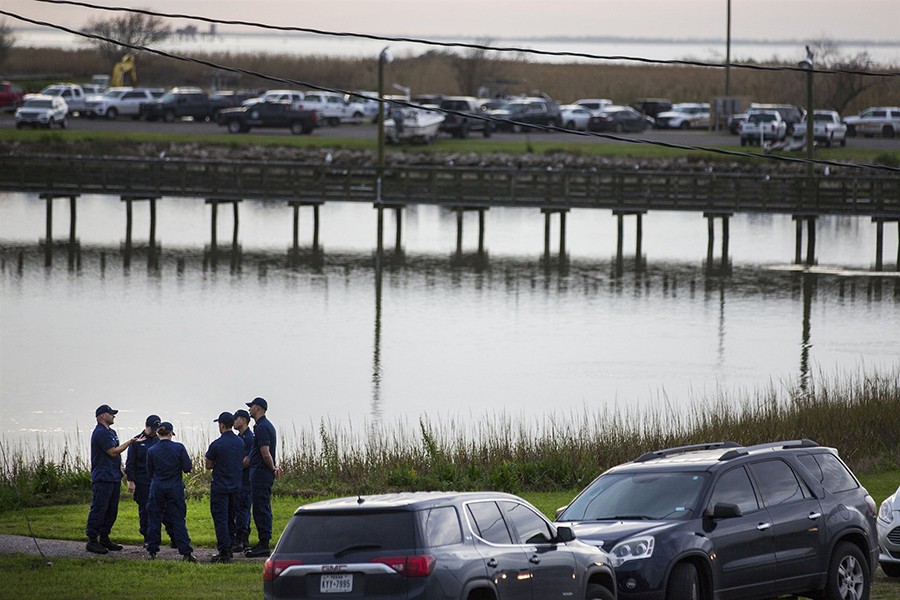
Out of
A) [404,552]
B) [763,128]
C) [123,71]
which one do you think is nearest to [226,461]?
[404,552]

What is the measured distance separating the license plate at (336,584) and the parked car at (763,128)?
221 ft

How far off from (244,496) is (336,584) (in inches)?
260

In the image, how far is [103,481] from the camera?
1645 centimetres

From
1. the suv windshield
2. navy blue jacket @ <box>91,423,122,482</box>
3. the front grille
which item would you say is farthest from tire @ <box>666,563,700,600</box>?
navy blue jacket @ <box>91,423,122,482</box>

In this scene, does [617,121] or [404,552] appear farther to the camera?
[617,121]

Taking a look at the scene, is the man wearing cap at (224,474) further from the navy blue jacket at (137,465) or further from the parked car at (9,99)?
the parked car at (9,99)

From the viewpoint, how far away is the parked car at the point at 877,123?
8369 cm

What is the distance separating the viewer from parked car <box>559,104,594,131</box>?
84.3 meters

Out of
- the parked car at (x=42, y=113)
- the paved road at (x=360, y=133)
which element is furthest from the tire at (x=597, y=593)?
the parked car at (x=42, y=113)

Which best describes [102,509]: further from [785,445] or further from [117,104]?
[117,104]

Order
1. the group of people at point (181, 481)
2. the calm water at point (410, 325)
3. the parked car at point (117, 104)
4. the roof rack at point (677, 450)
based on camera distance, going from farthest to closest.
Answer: the parked car at point (117, 104), the calm water at point (410, 325), the group of people at point (181, 481), the roof rack at point (677, 450)

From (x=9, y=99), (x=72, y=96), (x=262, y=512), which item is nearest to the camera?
(x=262, y=512)

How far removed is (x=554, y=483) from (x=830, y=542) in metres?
8.32

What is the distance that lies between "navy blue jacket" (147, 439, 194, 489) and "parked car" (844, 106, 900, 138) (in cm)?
7439
